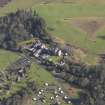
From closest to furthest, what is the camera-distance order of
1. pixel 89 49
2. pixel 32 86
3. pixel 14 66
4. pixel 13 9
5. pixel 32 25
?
pixel 32 86
pixel 14 66
pixel 89 49
pixel 32 25
pixel 13 9

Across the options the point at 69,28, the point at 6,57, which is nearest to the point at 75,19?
the point at 69,28

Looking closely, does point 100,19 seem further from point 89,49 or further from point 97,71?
point 97,71

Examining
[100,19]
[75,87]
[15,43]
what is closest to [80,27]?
[100,19]

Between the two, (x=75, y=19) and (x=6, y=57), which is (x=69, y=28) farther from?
(x=6, y=57)

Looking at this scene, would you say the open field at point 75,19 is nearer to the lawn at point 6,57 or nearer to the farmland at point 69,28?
the farmland at point 69,28

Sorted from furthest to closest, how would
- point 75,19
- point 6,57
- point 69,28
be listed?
point 75,19 < point 69,28 < point 6,57

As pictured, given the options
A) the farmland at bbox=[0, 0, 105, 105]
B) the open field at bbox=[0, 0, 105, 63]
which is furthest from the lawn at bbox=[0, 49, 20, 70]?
the open field at bbox=[0, 0, 105, 63]
